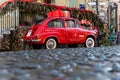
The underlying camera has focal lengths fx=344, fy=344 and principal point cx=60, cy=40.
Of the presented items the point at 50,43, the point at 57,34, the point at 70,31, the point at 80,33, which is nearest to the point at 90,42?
the point at 80,33

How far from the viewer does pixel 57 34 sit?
16234 millimetres

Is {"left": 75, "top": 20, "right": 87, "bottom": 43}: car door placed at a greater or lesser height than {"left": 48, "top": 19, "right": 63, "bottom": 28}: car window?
lesser

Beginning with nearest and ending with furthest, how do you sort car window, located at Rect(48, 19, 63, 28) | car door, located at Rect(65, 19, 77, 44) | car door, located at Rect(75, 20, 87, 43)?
car window, located at Rect(48, 19, 63, 28), car door, located at Rect(65, 19, 77, 44), car door, located at Rect(75, 20, 87, 43)

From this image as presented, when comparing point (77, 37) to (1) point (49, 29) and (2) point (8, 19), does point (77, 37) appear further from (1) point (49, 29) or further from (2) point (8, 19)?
(2) point (8, 19)

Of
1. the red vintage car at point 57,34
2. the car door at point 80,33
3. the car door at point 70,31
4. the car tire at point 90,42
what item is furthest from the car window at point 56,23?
the car tire at point 90,42

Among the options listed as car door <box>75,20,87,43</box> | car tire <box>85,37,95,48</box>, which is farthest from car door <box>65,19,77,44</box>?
car tire <box>85,37,95,48</box>

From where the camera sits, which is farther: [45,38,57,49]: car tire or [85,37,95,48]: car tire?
[85,37,95,48]: car tire

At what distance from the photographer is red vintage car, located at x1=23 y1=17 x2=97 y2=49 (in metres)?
15.8

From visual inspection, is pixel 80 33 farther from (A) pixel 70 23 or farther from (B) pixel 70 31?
(A) pixel 70 23

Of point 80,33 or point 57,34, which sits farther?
point 80,33

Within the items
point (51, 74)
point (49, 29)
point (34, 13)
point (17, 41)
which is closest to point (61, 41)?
point (49, 29)

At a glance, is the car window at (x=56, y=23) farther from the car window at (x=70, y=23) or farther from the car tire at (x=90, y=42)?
the car tire at (x=90, y=42)

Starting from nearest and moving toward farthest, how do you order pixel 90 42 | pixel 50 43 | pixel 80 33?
pixel 50 43, pixel 80 33, pixel 90 42

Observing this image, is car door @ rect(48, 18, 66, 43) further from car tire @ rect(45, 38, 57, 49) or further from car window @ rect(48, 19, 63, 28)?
car tire @ rect(45, 38, 57, 49)
